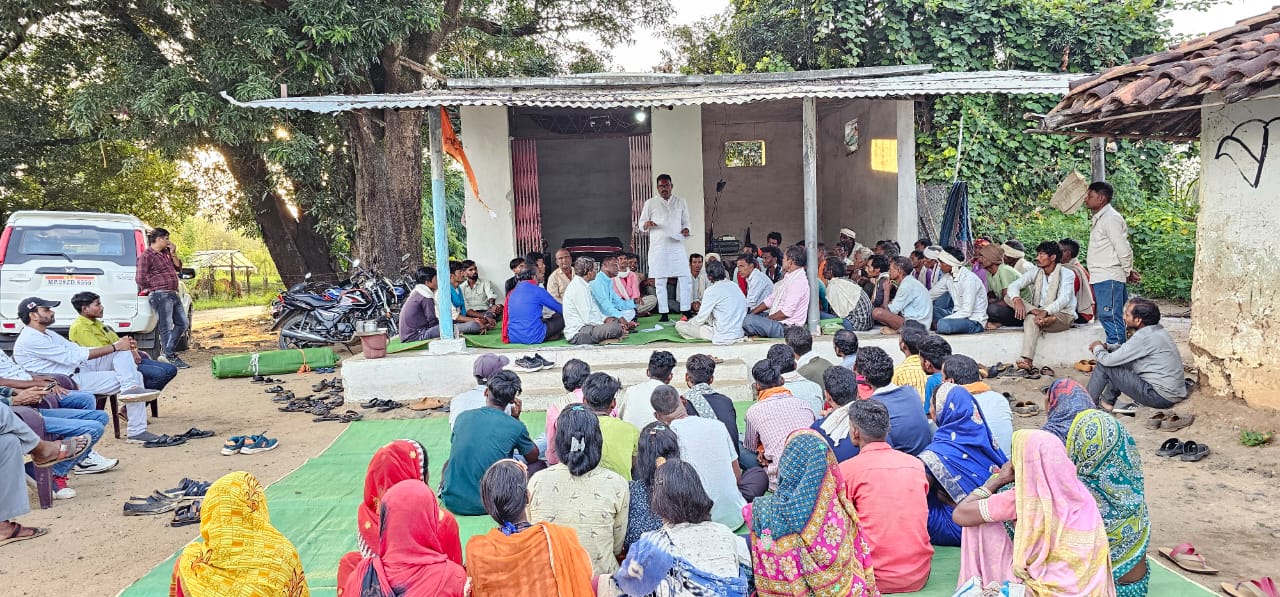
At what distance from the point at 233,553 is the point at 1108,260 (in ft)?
24.8

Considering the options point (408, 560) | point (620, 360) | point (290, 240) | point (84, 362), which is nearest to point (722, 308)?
point (620, 360)

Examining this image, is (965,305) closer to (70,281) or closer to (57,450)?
(57,450)

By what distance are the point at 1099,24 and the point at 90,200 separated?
1825cm

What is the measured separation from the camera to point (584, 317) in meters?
8.52

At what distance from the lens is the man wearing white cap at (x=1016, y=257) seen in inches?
350

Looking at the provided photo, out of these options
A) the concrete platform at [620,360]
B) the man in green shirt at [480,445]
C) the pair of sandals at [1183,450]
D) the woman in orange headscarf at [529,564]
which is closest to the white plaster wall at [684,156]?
the concrete platform at [620,360]

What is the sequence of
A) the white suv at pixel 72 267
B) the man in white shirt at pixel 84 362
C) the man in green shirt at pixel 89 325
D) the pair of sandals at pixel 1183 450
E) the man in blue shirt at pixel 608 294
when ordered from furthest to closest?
1. the white suv at pixel 72 267
2. the man in blue shirt at pixel 608 294
3. the man in green shirt at pixel 89 325
4. the man in white shirt at pixel 84 362
5. the pair of sandals at pixel 1183 450

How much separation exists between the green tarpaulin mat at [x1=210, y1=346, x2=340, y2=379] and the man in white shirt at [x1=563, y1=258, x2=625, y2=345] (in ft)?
12.5

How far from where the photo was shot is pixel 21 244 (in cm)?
1034

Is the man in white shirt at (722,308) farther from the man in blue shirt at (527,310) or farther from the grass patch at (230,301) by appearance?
the grass patch at (230,301)

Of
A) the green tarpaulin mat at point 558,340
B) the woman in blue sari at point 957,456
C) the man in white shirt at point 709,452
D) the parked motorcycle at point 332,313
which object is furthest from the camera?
the parked motorcycle at point 332,313

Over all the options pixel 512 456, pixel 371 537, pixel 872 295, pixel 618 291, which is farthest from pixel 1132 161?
pixel 371 537

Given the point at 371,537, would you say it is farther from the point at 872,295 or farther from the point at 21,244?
the point at 21,244

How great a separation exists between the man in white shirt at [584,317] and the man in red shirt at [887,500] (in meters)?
5.07
